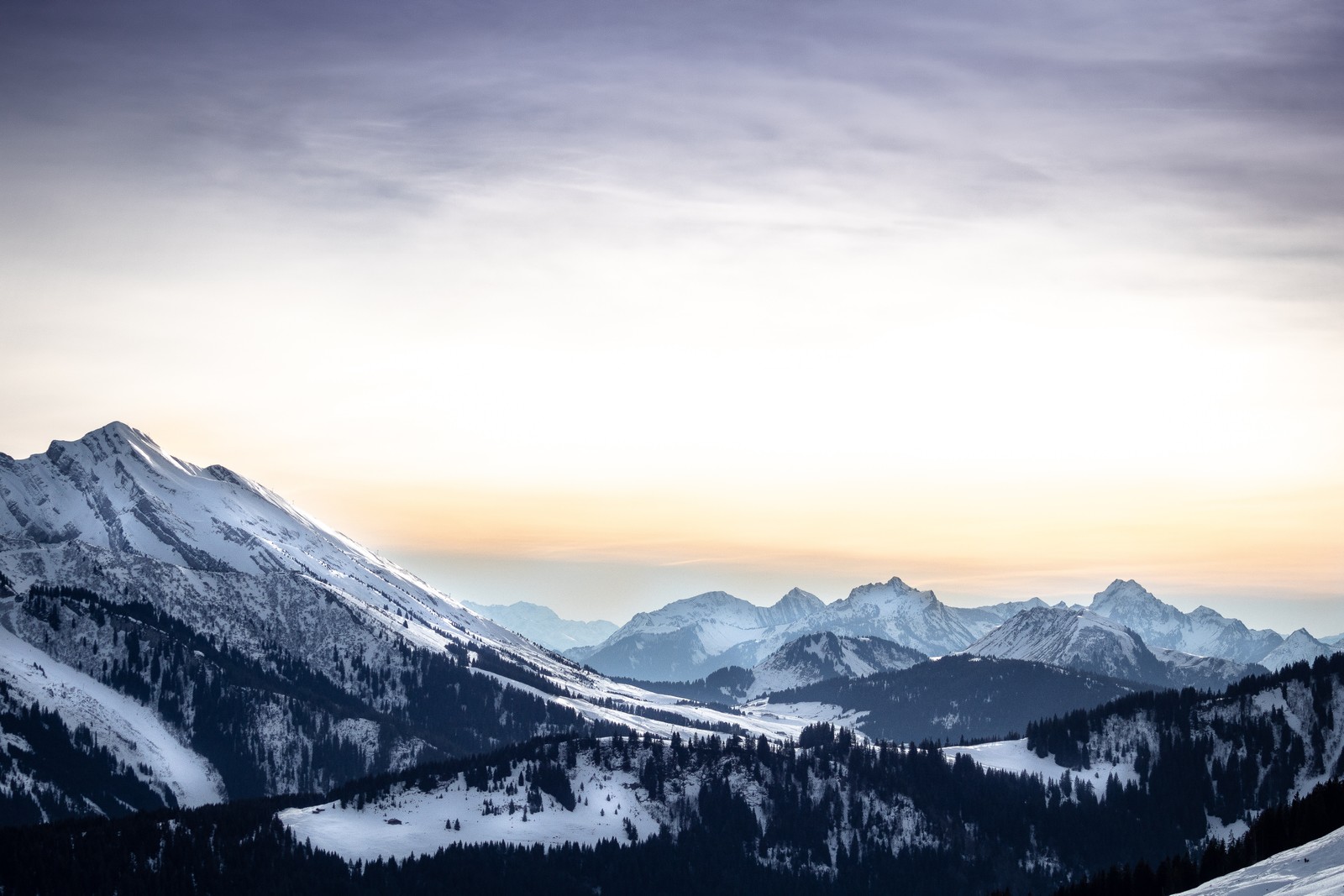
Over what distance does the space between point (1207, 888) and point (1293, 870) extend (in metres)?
9.49

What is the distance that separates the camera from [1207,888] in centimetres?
16925

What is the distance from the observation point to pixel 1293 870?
165 meters

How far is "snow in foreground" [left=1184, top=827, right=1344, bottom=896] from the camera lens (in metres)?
154

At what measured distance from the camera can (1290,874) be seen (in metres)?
164

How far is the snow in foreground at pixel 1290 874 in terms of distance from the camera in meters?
154
